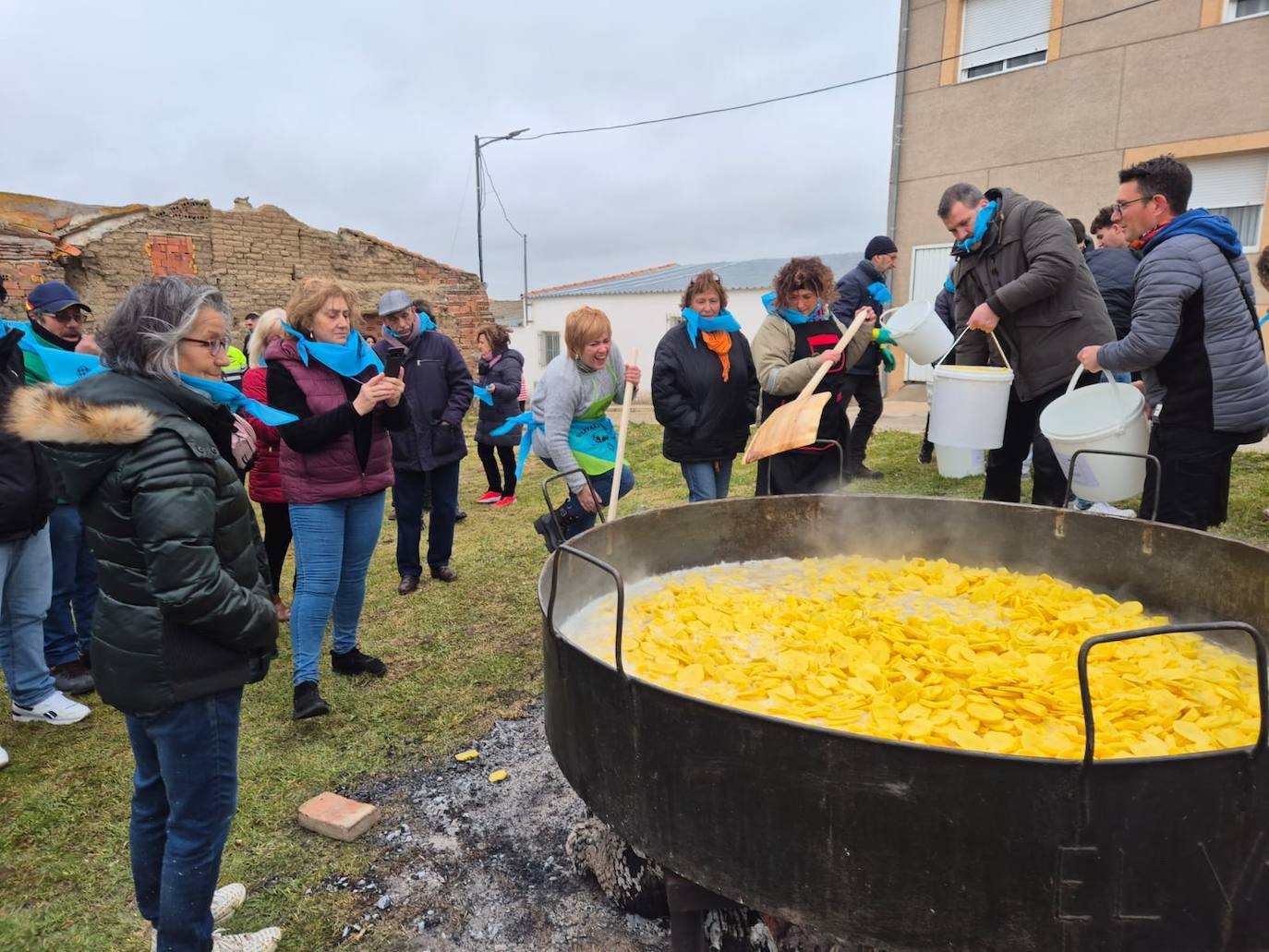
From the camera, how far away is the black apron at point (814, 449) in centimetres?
457

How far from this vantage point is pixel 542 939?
2.19m

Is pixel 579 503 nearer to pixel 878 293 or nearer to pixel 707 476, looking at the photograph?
pixel 707 476

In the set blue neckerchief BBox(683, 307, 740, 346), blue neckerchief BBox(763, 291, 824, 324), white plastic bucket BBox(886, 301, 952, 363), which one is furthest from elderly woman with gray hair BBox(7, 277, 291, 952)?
white plastic bucket BBox(886, 301, 952, 363)

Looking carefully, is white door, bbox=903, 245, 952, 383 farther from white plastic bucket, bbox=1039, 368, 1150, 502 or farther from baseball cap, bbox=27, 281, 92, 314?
baseball cap, bbox=27, 281, 92, 314

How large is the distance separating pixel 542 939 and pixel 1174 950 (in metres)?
1.56

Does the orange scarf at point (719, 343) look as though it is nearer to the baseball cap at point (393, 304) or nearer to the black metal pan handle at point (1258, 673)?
the baseball cap at point (393, 304)

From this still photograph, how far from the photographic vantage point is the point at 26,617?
3285 mm

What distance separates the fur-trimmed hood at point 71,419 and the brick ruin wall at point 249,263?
867cm

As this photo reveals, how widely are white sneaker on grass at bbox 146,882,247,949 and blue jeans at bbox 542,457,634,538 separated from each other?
2.05 m

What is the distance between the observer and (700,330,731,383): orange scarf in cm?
453

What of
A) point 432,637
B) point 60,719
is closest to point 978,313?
point 432,637

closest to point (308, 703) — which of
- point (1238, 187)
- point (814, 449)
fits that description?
point (814, 449)

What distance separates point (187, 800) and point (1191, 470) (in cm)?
376

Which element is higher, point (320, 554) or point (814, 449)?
point (814, 449)
